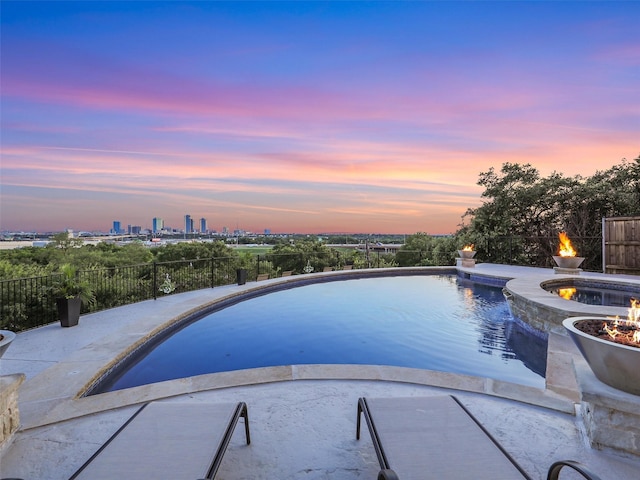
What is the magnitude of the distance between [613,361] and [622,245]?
453 inches

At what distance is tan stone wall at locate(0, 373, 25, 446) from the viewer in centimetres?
239

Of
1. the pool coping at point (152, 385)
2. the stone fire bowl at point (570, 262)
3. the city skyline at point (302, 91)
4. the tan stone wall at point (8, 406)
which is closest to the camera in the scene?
the tan stone wall at point (8, 406)

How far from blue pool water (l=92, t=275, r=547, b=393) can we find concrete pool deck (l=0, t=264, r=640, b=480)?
608mm

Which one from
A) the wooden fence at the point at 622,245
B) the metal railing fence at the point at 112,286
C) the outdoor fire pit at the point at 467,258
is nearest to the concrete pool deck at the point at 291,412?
the metal railing fence at the point at 112,286

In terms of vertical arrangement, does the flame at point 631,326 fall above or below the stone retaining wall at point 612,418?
above

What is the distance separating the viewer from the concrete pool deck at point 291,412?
88.3 inches

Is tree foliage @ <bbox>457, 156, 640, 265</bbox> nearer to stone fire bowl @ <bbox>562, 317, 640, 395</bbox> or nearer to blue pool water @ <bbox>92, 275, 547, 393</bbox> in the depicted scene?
blue pool water @ <bbox>92, 275, 547, 393</bbox>

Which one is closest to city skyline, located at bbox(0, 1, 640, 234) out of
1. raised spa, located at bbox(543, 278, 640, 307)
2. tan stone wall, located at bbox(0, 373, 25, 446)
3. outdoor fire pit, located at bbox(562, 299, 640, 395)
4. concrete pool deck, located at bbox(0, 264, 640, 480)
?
raised spa, located at bbox(543, 278, 640, 307)

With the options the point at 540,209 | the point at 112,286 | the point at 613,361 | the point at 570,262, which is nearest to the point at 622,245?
the point at 570,262

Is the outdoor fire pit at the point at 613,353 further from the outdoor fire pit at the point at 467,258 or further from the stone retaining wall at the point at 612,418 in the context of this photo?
the outdoor fire pit at the point at 467,258

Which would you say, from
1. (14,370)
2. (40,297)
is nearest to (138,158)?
(40,297)

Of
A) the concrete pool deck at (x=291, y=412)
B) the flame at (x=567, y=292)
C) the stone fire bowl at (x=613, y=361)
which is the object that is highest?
the stone fire bowl at (x=613, y=361)

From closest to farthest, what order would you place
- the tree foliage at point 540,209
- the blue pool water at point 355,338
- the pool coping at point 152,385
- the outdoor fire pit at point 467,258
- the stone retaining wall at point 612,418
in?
the stone retaining wall at point 612,418, the pool coping at point 152,385, the blue pool water at point 355,338, the outdoor fire pit at point 467,258, the tree foliage at point 540,209

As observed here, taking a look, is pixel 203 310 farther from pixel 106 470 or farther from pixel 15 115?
pixel 15 115
